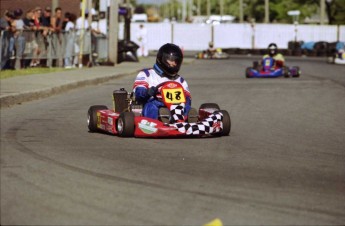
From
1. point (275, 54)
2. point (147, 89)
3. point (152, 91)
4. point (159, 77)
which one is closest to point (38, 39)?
point (275, 54)

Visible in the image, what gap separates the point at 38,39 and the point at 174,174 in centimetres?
2008

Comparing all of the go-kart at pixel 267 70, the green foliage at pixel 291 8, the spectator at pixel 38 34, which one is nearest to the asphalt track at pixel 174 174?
the spectator at pixel 38 34

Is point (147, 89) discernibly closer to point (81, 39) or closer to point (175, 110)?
point (175, 110)

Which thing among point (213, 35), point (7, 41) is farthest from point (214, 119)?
point (213, 35)

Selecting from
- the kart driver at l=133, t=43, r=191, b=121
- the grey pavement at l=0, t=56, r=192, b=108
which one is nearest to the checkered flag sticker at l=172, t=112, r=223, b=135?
the kart driver at l=133, t=43, r=191, b=121

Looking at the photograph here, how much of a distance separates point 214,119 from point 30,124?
2723 mm

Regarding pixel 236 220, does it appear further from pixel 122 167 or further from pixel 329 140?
pixel 329 140

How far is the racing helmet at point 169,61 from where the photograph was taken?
42.7ft

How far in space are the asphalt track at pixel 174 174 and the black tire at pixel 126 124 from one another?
5.2 inches

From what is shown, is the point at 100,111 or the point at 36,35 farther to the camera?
the point at 36,35

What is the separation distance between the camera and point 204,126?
1236 centimetres

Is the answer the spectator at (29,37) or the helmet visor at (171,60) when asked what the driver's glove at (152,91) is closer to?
the helmet visor at (171,60)

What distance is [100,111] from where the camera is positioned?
13359 millimetres

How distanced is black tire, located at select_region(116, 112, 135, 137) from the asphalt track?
5.2 inches
